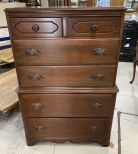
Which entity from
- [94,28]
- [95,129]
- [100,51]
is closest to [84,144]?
[95,129]

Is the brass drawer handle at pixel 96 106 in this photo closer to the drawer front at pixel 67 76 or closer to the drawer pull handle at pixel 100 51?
the drawer front at pixel 67 76

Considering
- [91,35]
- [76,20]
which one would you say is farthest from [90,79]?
[76,20]

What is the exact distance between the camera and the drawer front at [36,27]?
1.12 meters

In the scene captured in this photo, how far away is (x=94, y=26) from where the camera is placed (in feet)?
3.69

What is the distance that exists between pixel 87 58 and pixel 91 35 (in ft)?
0.52

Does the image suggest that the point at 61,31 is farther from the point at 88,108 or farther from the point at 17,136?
the point at 17,136

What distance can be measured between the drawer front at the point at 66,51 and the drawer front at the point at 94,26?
0.04 meters

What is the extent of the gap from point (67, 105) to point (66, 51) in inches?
17.2

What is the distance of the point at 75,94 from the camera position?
1.35 m

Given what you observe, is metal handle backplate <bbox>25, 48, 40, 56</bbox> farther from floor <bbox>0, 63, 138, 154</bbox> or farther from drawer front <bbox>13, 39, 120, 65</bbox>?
floor <bbox>0, 63, 138, 154</bbox>

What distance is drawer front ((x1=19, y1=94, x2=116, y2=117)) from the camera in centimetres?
136

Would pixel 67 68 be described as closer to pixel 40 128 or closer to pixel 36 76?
pixel 36 76

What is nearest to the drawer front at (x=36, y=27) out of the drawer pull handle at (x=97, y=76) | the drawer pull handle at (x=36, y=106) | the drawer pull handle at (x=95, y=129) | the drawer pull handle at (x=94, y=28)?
the drawer pull handle at (x=94, y=28)

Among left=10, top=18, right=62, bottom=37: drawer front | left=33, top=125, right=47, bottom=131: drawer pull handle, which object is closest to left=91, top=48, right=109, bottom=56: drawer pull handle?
left=10, top=18, right=62, bottom=37: drawer front
